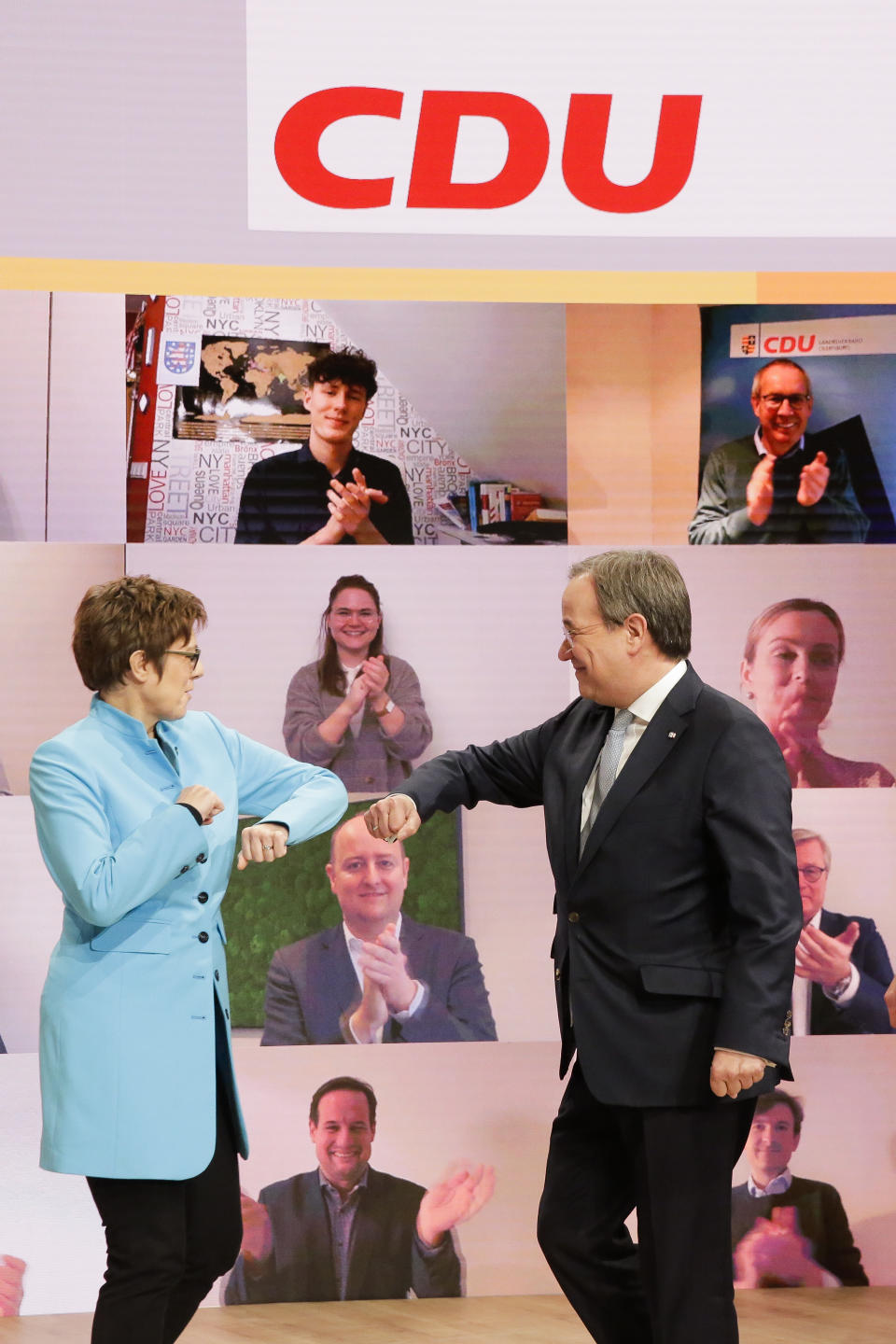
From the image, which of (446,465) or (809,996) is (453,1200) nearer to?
(809,996)

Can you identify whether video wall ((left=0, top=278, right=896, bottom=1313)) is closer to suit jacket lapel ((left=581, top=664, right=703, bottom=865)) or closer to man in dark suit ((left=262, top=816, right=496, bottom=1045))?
man in dark suit ((left=262, top=816, right=496, bottom=1045))

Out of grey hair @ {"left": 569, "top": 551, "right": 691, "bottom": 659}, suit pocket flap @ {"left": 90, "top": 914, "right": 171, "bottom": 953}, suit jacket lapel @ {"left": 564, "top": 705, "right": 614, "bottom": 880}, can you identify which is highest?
grey hair @ {"left": 569, "top": 551, "right": 691, "bottom": 659}

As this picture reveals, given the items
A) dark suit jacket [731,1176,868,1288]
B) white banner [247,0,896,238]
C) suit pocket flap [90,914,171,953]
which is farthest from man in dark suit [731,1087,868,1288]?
white banner [247,0,896,238]

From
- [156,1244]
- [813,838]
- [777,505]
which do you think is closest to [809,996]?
[813,838]

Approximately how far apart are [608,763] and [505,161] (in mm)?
1881

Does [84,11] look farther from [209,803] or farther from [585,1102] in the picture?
[585,1102]

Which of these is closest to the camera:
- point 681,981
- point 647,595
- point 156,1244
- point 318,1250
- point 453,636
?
point 156,1244

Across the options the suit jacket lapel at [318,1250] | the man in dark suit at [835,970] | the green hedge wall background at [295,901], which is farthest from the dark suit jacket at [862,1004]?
the suit jacket lapel at [318,1250]

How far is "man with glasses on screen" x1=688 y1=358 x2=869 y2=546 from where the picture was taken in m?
3.72

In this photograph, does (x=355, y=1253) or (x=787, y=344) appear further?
(x=787, y=344)

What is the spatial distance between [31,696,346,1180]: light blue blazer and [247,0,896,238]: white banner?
1.89 meters

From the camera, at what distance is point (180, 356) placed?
3594mm

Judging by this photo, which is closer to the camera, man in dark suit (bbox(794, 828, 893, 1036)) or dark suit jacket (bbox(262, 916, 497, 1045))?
dark suit jacket (bbox(262, 916, 497, 1045))

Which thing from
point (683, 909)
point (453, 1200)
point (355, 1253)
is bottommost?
point (355, 1253)
